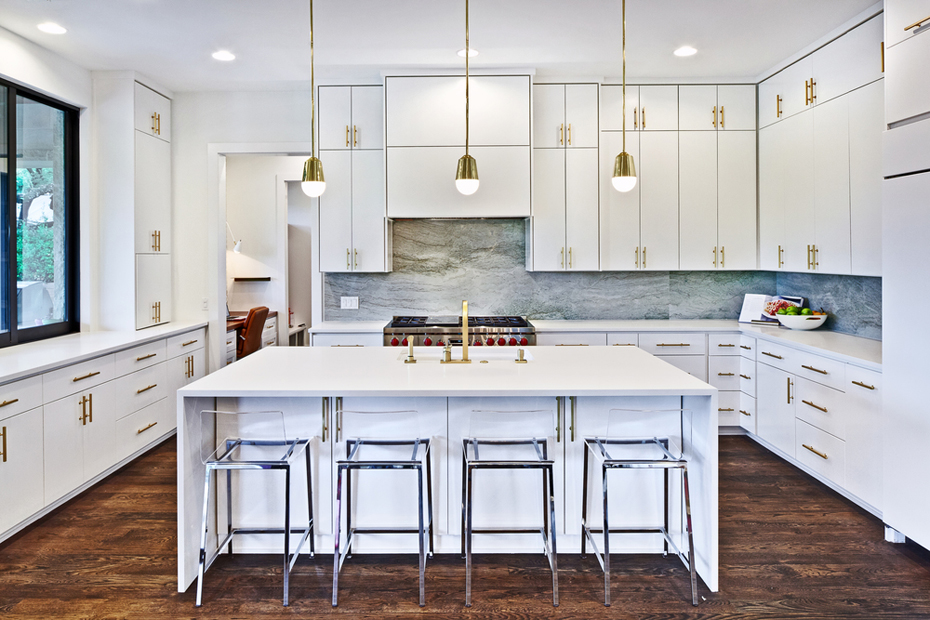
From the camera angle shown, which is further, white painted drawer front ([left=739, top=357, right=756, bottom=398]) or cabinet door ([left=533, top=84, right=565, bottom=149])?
cabinet door ([left=533, top=84, right=565, bottom=149])

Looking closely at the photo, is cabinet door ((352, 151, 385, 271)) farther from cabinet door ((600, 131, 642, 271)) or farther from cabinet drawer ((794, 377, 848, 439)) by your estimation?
cabinet drawer ((794, 377, 848, 439))

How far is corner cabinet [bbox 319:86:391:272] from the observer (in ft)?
14.6

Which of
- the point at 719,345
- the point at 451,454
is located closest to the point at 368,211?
the point at 451,454

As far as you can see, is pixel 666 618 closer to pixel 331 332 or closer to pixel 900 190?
pixel 900 190

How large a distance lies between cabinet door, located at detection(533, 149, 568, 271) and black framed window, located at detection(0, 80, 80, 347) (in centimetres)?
327

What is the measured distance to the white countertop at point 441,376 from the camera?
7.45 ft

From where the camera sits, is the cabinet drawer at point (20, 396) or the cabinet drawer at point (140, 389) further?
the cabinet drawer at point (140, 389)

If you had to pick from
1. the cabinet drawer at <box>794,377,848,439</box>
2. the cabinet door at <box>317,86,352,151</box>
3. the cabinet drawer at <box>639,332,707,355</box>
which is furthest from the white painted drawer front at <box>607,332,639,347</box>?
the cabinet door at <box>317,86,352,151</box>

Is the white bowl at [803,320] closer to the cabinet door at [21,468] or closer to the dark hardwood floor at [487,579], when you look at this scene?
the dark hardwood floor at [487,579]

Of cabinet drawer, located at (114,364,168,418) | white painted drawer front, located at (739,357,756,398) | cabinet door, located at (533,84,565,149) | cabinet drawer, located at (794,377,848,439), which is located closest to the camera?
cabinet drawer, located at (794,377,848,439)

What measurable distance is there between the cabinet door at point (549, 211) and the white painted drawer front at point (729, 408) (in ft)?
4.93

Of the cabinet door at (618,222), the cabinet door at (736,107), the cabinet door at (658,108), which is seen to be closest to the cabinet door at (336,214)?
the cabinet door at (618,222)

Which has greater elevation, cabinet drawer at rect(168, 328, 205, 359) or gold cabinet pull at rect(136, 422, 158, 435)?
cabinet drawer at rect(168, 328, 205, 359)

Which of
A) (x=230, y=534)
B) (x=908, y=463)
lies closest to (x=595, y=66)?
(x=908, y=463)
